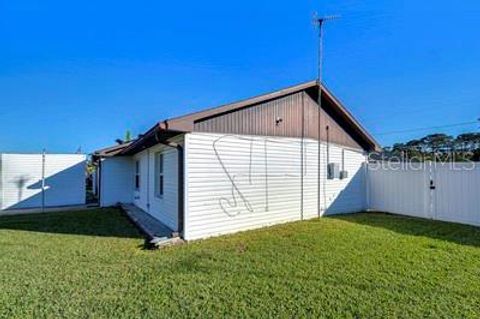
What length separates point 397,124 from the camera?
23859 millimetres

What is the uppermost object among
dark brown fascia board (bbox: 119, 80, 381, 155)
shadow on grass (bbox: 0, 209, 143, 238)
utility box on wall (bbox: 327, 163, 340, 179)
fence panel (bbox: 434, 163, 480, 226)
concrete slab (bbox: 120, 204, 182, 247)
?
dark brown fascia board (bbox: 119, 80, 381, 155)

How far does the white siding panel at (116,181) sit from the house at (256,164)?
11.4 feet

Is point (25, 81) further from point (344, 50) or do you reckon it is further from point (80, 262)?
point (344, 50)

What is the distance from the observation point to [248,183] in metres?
8.03

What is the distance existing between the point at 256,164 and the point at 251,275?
13.4 ft

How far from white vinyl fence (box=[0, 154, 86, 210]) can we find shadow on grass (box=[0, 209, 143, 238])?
466cm

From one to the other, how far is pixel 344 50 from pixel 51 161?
15.4 m

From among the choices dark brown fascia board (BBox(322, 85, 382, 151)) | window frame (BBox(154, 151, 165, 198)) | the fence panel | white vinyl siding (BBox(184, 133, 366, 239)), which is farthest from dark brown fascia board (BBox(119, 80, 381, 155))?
the fence panel

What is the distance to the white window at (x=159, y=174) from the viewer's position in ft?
30.8

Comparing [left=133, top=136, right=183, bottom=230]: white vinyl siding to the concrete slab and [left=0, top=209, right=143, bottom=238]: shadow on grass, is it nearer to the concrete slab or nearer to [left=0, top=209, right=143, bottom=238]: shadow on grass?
the concrete slab

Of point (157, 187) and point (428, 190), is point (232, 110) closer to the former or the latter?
point (157, 187)

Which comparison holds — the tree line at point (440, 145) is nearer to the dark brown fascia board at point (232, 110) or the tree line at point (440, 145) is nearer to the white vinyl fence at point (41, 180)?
the dark brown fascia board at point (232, 110)

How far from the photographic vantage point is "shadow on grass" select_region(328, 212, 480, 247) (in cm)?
679

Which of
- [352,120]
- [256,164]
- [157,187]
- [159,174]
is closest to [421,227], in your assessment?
[352,120]
